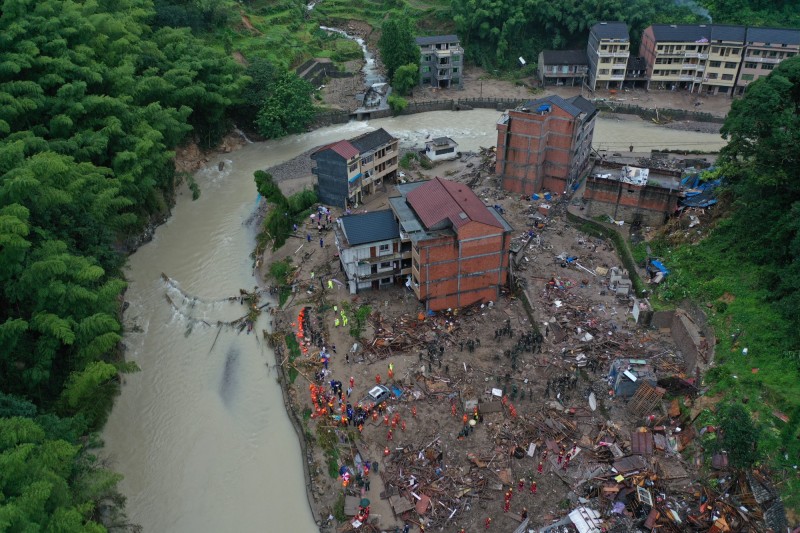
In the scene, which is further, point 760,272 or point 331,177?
point 331,177

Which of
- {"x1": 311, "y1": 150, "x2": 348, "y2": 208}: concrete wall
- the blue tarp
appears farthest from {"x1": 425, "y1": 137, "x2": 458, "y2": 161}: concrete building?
the blue tarp

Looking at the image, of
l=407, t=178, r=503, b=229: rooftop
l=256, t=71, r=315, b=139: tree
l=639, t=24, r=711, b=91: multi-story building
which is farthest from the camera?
l=639, t=24, r=711, b=91: multi-story building

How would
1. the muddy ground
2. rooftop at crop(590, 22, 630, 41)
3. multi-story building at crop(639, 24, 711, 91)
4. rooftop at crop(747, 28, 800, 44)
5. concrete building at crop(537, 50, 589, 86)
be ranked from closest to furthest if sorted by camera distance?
the muddy ground < rooftop at crop(747, 28, 800, 44) < multi-story building at crop(639, 24, 711, 91) < rooftop at crop(590, 22, 630, 41) < concrete building at crop(537, 50, 589, 86)

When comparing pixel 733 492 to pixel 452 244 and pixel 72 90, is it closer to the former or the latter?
pixel 452 244

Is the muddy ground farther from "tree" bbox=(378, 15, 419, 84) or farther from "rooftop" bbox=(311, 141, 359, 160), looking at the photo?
"tree" bbox=(378, 15, 419, 84)

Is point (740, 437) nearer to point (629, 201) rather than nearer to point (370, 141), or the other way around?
point (629, 201)

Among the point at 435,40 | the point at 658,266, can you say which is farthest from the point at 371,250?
the point at 435,40

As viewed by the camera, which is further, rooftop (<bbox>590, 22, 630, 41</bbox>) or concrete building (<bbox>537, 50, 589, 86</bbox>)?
concrete building (<bbox>537, 50, 589, 86</bbox>)
